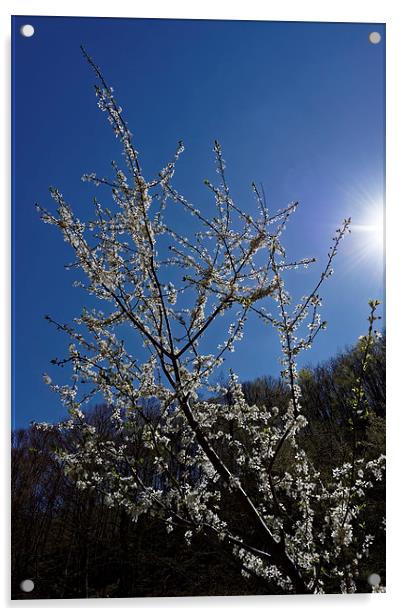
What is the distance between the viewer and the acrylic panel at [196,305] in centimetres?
216

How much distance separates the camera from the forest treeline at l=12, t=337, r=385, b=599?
2.39 m

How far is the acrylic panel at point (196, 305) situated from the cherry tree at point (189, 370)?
0.03ft

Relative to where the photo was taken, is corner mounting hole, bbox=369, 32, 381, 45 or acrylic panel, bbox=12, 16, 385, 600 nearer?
acrylic panel, bbox=12, 16, 385, 600

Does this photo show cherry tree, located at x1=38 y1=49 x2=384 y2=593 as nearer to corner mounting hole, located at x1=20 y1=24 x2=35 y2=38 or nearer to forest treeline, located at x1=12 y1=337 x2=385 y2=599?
forest treeline, located at x1=12 y1=337 x2=385 y2=599

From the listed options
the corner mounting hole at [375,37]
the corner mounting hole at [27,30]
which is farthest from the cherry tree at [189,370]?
the corner mounting hole at [375,37]

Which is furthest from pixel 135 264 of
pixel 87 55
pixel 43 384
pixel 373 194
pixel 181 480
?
pixel 373 194

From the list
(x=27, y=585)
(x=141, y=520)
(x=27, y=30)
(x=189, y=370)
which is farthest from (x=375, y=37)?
(x=27, y=585)

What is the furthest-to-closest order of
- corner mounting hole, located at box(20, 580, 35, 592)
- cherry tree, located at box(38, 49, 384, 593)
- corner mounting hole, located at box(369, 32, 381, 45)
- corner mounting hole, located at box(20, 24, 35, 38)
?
1. corner mounting hole, located at box(369, 32, 381, 45)
2. corner mounting hole, located at box(20, 24, 35, 38)
3. corner mounting hole, located at box(20, 580, 35, 592)
4. cherry tree, located at box(38, 49, 384, 593)

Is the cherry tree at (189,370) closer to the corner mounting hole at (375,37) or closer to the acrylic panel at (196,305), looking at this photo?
the acrylic panel at (196,305)

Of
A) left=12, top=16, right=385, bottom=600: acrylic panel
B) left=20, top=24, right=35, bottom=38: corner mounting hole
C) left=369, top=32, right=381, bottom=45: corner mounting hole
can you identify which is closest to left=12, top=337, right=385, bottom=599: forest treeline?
left=12, top=16, right=385, bottom=600: acrylic panel

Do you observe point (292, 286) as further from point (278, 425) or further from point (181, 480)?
point (181, 480)

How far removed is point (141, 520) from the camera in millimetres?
2709

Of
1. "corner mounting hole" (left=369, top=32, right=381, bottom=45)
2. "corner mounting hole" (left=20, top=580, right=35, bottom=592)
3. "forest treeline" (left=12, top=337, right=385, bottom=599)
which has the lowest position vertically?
"corner mounting hole" (left=20, top=580, right=35, bottom=592)

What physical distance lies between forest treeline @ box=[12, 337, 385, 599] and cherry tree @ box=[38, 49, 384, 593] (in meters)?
0.09
